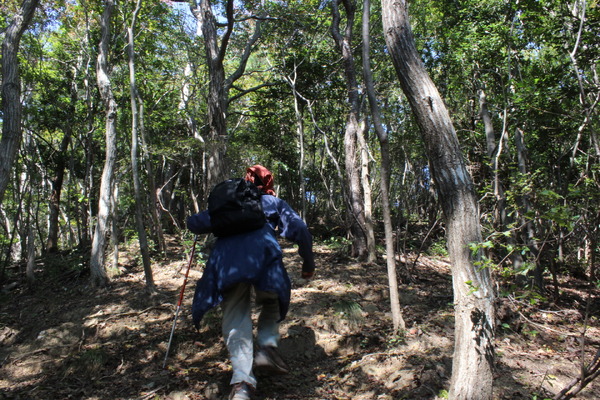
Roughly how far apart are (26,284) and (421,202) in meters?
14.9

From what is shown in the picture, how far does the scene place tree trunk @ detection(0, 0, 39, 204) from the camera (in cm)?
461

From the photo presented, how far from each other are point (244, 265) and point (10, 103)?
3.96 meters

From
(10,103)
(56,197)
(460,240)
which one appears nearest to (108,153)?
(10,103)

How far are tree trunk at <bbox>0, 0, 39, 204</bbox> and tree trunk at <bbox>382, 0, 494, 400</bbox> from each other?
4.68 meters

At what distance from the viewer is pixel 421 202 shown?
17422 millimetres

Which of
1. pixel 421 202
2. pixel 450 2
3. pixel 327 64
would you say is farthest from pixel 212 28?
pixel 421 202

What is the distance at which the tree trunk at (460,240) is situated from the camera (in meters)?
2.67

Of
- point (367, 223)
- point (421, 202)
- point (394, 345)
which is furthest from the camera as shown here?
point (421, 202)

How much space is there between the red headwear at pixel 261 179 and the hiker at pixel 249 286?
0.24 meters

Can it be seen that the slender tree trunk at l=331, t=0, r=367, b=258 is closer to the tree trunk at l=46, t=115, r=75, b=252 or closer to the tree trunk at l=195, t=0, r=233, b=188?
the tree trunk at l=195, t=0, r=233, b=188

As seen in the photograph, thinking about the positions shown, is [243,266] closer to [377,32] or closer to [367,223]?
[367,223]

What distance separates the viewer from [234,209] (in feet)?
10.7

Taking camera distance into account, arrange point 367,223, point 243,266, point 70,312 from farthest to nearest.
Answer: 1. point 367,223
2. point 70,312
3. point 243,266

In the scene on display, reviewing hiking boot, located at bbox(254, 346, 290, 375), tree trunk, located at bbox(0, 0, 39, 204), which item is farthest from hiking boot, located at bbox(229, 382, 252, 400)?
tree trunk, located at bbox(0, 0, 39, 204)
